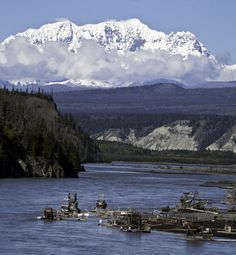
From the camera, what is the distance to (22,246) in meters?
84.4

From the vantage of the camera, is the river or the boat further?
the boat

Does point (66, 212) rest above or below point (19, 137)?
below

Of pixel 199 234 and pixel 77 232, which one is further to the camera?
pixel 77 232

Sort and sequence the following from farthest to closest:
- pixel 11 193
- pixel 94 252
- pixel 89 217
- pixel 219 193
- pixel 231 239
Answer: pixel 219 193 → pixel 11 193 → pixel 89 217 → pixel 231 239 → pixel 94 252

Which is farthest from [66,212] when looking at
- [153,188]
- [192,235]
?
[153,188]

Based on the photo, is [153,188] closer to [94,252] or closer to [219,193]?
[219,193]

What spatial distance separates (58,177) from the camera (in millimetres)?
194625

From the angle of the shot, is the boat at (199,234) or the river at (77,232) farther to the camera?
the boat at (199,234)

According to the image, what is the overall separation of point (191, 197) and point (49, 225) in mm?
29800

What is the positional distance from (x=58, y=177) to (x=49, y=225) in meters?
94.7

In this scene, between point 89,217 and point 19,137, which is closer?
point 89,217

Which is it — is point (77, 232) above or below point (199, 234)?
below

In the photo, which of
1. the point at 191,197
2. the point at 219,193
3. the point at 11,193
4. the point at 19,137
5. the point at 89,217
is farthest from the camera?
the point at 19,137

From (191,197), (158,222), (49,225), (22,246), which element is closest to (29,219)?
(49,225)
